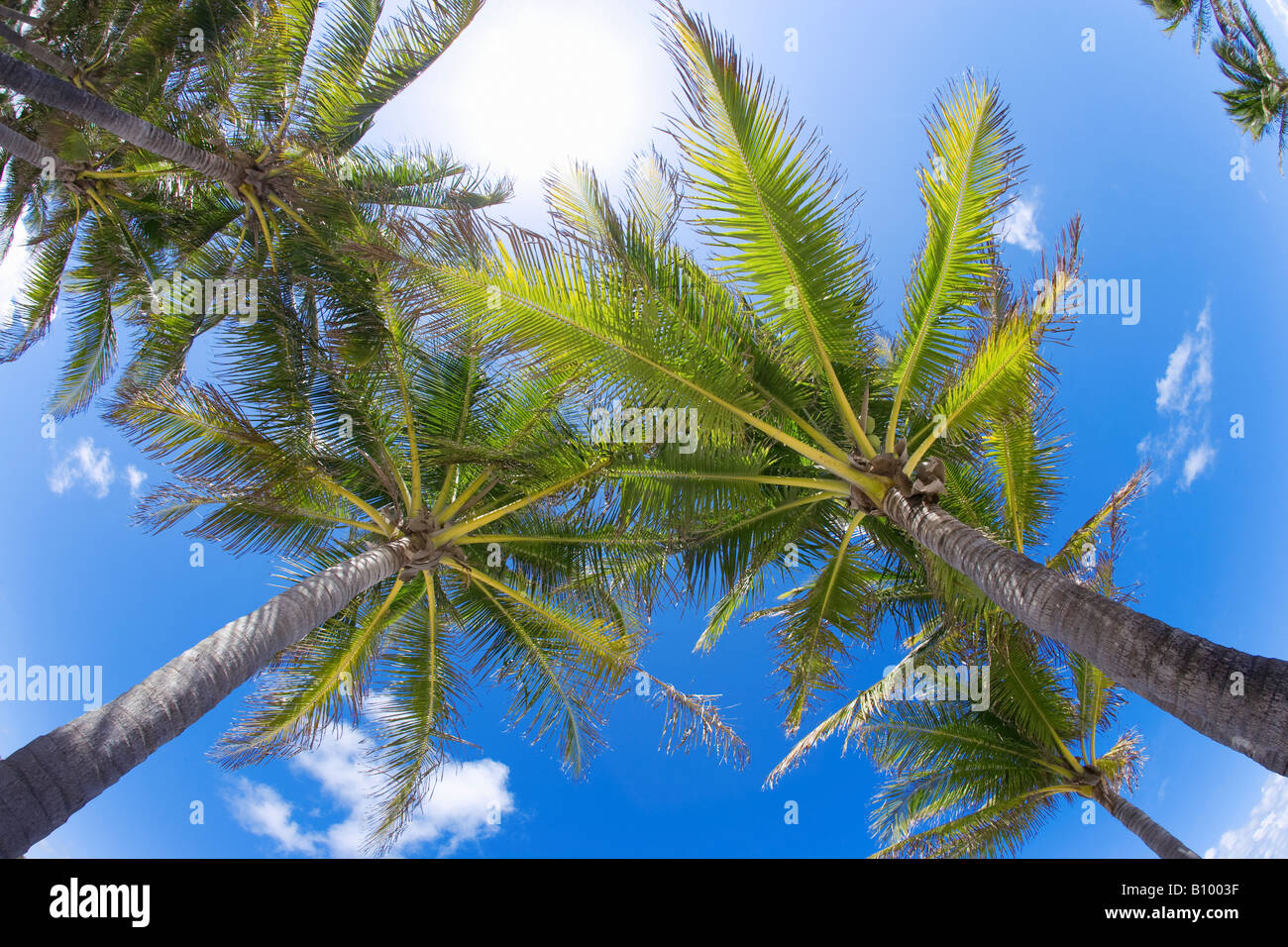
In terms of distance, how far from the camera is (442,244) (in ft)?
15.8

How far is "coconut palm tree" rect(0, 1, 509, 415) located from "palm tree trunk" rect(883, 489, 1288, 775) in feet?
19.8

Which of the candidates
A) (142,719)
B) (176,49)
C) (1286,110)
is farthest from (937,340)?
(176,49)

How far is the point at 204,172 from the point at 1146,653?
11625 mm

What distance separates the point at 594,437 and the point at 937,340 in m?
3.45

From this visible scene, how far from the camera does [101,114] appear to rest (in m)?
7.35

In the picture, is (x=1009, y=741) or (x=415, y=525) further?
(x=1009, y=741)

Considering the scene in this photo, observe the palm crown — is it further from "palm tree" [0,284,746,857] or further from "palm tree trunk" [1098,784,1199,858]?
"palm tree" [0,284,746,857]

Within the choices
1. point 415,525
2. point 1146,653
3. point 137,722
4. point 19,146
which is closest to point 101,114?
point 19,146

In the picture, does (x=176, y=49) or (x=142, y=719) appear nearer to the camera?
(x=142, y=719)

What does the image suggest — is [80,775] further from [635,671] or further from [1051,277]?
[1051,277]

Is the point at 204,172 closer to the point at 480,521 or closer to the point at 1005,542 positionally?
the point at 480,521

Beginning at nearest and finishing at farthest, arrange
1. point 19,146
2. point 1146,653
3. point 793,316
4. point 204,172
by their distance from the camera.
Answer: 1. point 1146,653
2. point 793,316
3. point 19,146
4. point 204,172
